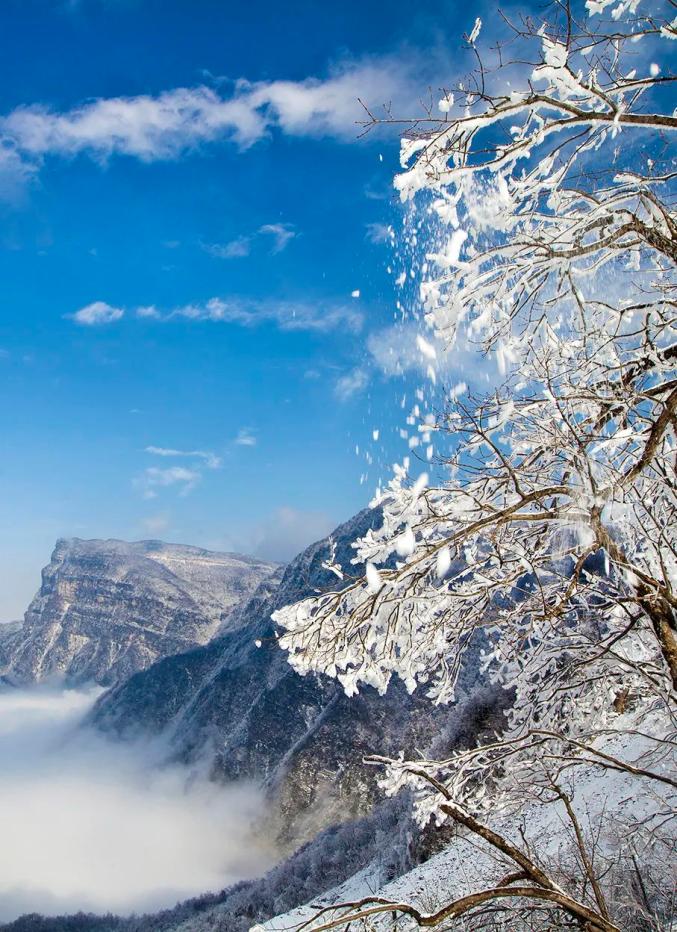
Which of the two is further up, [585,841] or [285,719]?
[285,719]

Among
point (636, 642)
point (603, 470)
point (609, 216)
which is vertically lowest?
point (636, 642)

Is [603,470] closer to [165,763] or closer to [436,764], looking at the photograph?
[436,764]

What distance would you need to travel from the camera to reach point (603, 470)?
3.41 meters

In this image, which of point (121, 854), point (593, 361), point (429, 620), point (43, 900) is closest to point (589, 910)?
point (429, 620)

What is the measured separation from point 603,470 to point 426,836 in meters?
25.2

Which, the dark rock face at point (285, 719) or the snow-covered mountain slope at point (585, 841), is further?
the dark rock face at point (285, 719)

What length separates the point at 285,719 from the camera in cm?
12356

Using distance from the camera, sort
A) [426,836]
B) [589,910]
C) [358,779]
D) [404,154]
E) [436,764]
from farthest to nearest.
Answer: [358,779] < [426,836] < [436,764] < [404,154] < [589,910]

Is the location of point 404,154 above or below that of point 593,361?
above

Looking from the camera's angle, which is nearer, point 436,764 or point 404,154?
point 404,154

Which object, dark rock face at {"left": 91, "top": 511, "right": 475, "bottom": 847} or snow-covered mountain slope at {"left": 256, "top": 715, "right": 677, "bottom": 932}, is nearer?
snow-covered mountain slope at {"left": 256, "top": 715, "right": 677, "bottom": 932}

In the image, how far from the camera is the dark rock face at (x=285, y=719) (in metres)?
94.8

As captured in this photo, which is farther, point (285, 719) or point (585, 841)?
point (285, 719)

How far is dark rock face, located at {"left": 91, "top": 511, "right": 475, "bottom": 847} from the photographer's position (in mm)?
94812
